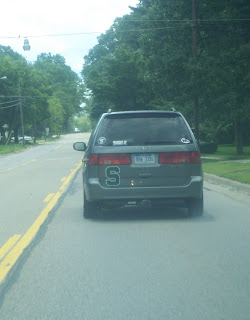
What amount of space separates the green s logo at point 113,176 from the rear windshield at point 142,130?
0.43m

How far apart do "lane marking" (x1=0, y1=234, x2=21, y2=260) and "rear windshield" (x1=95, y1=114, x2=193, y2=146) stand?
2.13 m

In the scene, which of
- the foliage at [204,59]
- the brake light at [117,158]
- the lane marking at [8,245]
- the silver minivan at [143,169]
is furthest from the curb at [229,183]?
the foliage at [204,59]

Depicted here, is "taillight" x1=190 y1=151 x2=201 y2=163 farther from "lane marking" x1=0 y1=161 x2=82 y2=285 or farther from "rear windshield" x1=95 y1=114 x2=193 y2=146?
"lane marking" x1=0 y1=161 x2=82 y2=285

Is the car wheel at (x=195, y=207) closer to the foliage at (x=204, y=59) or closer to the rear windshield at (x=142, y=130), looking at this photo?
the rear windshield at (x=142, y=130)

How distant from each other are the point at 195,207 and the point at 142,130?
62.5 inches

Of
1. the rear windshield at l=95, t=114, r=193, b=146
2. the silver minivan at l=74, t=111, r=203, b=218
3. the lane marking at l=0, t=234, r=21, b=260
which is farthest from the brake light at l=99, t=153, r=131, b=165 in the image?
the lane marking at l=0, t=234, r=21, b=260

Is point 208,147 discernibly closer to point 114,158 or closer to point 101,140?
point 101,140

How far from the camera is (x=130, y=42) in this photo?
6700 centimetres

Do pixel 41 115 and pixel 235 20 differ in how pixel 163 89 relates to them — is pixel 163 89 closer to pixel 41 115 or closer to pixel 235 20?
pixel 235 20

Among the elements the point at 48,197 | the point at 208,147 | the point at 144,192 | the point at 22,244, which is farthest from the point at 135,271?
the point at 208,147

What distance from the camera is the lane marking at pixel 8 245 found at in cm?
692

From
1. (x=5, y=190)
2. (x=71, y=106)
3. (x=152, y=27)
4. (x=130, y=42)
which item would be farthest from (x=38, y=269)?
(x=71, y=106)

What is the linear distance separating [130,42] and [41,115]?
24955mm

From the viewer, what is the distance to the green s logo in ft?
29.6
